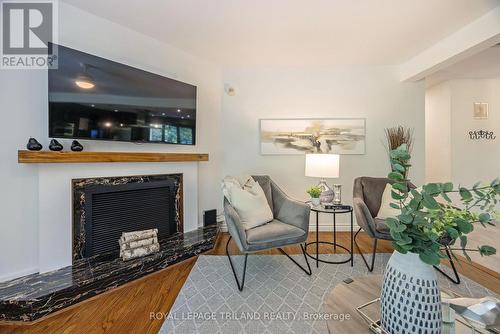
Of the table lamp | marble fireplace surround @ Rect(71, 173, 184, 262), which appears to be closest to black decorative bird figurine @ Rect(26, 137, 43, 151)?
marble fireplace surround @ Rect(71, 173, 184, 262)

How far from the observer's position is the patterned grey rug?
1430 millimetres

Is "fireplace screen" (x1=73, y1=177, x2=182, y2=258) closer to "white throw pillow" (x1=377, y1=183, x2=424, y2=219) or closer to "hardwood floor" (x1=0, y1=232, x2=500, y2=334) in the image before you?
"hardwood floor" (x1=0, y1=232, x2=500, y2=334)

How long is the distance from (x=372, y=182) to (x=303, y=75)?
1779 millimetres

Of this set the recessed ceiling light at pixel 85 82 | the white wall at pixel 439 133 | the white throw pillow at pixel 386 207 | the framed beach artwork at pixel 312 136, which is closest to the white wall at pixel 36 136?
the recessed ceiling light at pixel 85 82

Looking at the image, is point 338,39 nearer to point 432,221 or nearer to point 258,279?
point 432,221

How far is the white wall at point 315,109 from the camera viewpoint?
3.09 meters

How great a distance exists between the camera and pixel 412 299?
79 centimetres

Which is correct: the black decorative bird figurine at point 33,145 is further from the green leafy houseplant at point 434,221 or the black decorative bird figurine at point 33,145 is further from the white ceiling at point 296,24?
the green leafy houseplant at point 434,221

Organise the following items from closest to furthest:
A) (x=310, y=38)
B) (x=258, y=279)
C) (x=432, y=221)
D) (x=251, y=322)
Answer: (x=432, y=221) → (x=251, y=322) → (x=258, y=279) → (x=310, y=38)

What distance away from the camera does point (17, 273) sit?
175cm

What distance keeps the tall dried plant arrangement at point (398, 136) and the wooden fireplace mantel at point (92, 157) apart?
110 inches

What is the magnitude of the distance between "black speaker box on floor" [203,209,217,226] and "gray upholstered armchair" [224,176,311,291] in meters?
0.82

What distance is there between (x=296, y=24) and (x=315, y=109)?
125 cm

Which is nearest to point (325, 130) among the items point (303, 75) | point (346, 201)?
point (303, 75)
